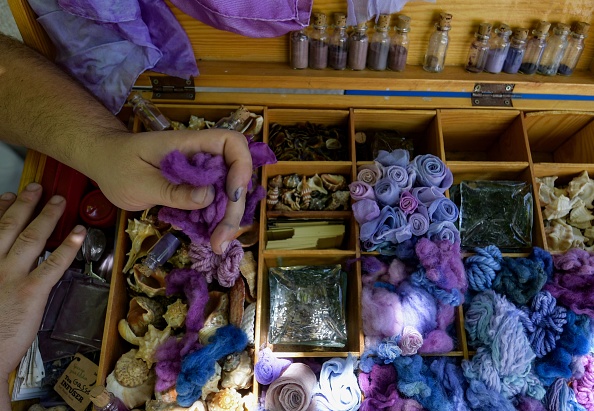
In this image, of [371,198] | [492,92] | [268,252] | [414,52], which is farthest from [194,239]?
[492,92]

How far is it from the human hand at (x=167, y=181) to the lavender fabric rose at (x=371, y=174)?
494mm

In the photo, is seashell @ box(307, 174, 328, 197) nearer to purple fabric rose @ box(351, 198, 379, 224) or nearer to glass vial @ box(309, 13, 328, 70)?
Answer: purple fabric rose @ box(351, 198, 379, 224)

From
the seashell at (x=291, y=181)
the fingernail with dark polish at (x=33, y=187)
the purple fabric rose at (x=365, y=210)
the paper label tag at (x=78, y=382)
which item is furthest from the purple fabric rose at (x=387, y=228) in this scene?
the fingernail with dark polish at (x=33, y=187)

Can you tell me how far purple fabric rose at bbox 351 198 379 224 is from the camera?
144 cm

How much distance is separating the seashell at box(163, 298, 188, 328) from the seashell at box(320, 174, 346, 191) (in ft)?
2.10

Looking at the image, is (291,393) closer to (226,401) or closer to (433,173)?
(226,401)

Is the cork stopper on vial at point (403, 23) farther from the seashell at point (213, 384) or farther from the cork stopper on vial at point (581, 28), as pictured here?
the seashell at point (213, 384)

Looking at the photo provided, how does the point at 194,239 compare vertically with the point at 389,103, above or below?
below

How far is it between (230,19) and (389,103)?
0.63 meters

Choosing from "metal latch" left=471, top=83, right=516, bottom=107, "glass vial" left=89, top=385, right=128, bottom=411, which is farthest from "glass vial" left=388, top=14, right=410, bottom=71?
"glass vial" left=89, top=385, right=128, bottom=411

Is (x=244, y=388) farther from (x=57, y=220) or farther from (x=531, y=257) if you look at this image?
(x=531, y=257)

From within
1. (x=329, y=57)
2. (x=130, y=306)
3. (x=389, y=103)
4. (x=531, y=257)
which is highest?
(x=329, y=57)

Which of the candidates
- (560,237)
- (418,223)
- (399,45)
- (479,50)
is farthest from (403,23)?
(560,237)

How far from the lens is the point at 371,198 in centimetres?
149
